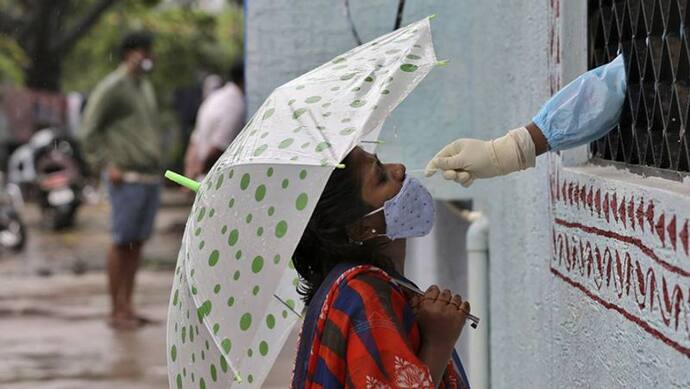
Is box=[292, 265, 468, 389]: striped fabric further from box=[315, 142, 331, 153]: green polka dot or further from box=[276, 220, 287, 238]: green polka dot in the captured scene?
box=[315, 142, 331, 153]: green polka dot

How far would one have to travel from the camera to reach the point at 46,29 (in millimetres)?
21156

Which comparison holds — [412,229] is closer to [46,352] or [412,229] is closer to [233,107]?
[46,352]

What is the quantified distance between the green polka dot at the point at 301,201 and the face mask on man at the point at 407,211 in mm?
209

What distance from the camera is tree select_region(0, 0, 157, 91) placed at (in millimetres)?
21125

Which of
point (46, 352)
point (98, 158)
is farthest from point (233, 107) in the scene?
point (46, 352)

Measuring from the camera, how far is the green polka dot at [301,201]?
3096 mm

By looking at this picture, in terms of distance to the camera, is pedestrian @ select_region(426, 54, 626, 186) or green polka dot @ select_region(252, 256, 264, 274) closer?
green polka dot @ select_region(252, 256, 264, 274)

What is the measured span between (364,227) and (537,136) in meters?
0.52

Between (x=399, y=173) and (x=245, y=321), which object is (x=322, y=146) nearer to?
(x=399, y=173)

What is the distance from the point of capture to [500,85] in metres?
5.25

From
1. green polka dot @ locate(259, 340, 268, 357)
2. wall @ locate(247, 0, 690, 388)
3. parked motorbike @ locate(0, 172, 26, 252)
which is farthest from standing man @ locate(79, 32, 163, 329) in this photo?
green polka dot @ locate(259, 340, 268, 357)

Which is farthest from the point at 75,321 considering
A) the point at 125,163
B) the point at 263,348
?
the point at 263,348

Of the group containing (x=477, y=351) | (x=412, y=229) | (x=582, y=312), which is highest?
(x=412, y=229)

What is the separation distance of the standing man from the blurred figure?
0.75m
